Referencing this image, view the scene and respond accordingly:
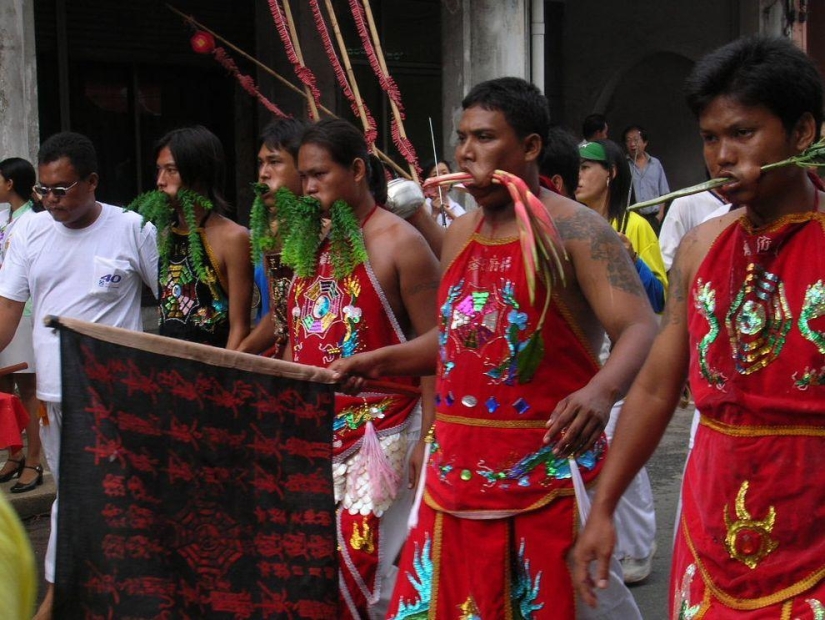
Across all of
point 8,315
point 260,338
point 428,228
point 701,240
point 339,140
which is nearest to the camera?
point 701,240

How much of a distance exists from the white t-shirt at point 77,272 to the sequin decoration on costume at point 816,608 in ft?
12.8

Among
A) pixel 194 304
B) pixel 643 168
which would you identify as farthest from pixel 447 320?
pixel 643 168

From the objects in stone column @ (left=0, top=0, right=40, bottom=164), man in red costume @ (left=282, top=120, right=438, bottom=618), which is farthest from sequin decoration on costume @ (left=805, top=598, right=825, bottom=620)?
stone column @ (left=0, top=0, right=40, bottom=164)

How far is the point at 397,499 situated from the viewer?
186 inches

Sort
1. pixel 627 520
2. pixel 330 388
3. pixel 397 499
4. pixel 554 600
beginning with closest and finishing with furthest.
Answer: pixel 554 600 → pixel 330 388 → pixel 397 499 → pixel 627 520

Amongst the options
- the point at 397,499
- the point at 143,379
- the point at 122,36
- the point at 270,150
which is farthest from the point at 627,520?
the point at 122,36

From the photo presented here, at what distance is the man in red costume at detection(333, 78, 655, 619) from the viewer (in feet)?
12.3

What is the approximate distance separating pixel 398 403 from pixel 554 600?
1254 millimetres

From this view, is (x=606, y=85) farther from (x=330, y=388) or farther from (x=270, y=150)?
(x=330, y=388)

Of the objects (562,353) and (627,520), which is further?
(627,520)

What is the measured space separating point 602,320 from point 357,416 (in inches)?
49.8

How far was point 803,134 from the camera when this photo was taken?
2.95m

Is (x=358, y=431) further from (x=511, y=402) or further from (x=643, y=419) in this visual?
(x=643, y=419)

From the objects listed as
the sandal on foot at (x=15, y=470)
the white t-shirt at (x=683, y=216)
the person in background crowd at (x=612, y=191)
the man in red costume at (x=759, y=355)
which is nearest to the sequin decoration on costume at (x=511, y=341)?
the man in red costume at (x=759, y=355)
